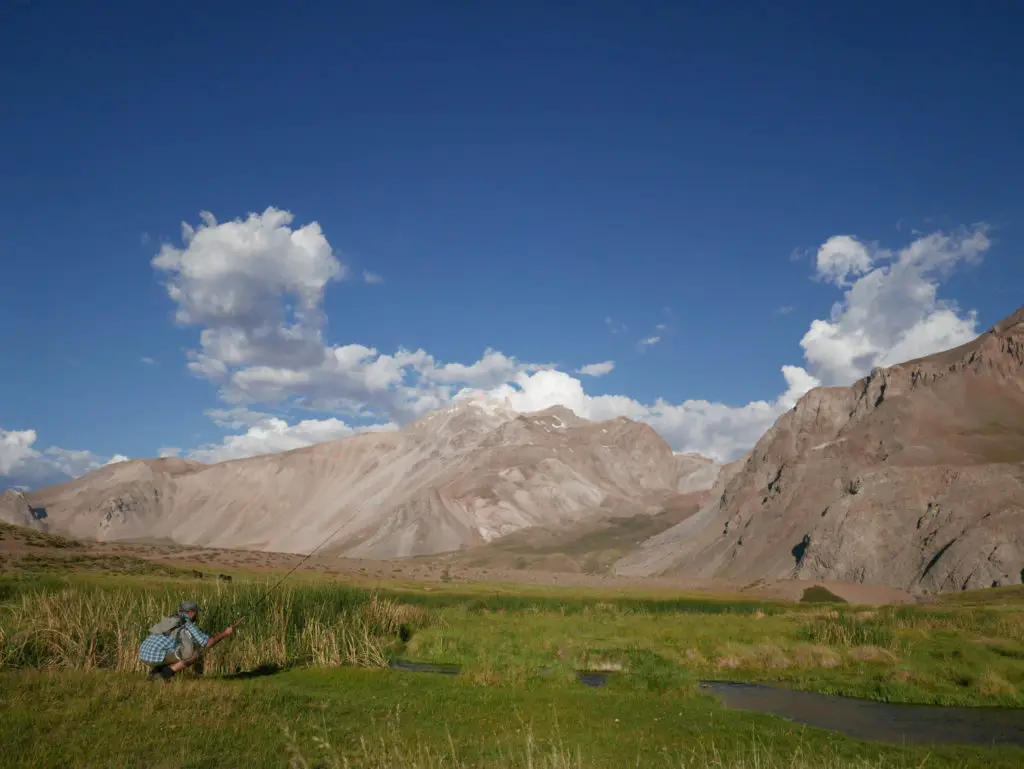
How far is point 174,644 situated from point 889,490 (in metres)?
99.4

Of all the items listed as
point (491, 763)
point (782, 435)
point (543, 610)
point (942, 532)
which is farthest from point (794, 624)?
point (782, 435)

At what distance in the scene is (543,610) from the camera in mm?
55750

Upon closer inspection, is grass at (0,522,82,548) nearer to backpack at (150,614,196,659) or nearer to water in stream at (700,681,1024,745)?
Result: backpack at (150,614,196,659)

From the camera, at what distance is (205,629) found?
27.5 metres

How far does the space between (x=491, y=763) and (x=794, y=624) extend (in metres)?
35.6

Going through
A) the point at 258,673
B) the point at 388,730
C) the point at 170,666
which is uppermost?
the point at 170,666

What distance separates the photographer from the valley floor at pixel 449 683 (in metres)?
13.8

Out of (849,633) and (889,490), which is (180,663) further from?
(889,490)

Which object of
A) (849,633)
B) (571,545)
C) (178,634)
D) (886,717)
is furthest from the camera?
(571,545)

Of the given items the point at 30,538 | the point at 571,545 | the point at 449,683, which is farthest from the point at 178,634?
the point at 571,545

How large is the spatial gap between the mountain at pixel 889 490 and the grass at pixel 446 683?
4451cm

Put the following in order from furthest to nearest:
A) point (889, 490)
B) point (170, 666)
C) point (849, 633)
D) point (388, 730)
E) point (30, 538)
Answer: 1. point (889, 490)
2. point (30, 538)
3. point (849, 633)
4. point (170, 666)
5. point (388, 730)

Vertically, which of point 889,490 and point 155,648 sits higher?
point 889,490

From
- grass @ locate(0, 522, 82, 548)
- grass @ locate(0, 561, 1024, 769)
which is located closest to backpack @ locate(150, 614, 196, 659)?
grass @ locate(0, 561, 1024, 769)
